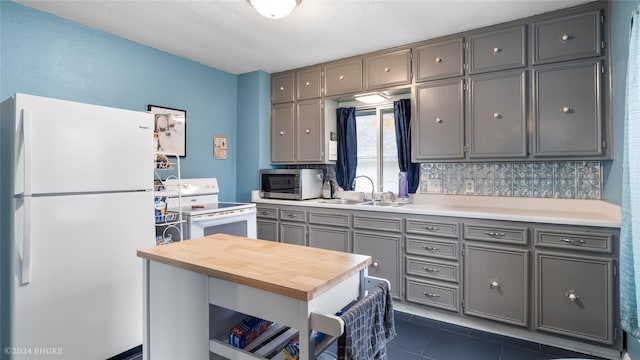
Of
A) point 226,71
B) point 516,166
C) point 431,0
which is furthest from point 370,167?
point 226,71

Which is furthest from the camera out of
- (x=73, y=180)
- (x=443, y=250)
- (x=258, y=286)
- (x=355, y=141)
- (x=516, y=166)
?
(x=355, y=141)

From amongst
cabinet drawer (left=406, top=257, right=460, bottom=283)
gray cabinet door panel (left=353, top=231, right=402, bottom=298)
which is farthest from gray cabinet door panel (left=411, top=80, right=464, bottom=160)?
cabinet drawer (left=406, top=257, right=460, bottom=283)

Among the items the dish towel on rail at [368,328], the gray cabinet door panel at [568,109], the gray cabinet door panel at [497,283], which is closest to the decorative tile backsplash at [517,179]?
the gray cabinet door panel at [568,109]

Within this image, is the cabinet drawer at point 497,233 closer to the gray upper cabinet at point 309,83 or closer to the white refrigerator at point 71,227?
the gray upper cabinet at point 309,83

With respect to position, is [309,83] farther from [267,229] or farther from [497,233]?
[497,233]

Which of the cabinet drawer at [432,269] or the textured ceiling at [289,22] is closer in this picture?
the textured ceiling at [289,22]

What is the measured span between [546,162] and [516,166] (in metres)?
0.22

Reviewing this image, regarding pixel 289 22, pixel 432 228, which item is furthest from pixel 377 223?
pixel 289 22

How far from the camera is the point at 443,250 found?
2.66 meters

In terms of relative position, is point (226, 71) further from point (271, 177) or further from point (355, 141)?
point (355, 141)

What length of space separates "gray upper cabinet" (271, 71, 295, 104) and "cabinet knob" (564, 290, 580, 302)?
324 centimetres

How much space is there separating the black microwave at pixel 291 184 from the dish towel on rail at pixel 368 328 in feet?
7.87

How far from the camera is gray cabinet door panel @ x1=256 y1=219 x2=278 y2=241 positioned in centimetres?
366

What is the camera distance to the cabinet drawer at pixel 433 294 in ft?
8.64
